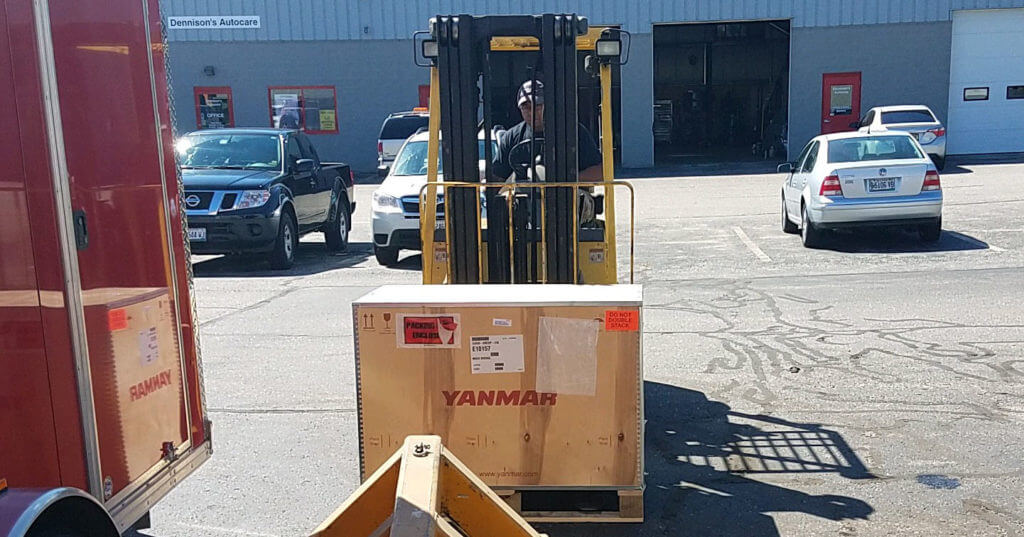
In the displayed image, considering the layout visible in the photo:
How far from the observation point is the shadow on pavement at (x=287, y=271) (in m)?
13.2

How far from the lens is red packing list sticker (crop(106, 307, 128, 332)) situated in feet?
11.6

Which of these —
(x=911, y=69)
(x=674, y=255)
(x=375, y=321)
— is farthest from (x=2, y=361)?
(x=911, y=69)

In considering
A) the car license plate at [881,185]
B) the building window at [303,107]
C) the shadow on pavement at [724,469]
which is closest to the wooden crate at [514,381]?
the shadow on pavement at [724,469]

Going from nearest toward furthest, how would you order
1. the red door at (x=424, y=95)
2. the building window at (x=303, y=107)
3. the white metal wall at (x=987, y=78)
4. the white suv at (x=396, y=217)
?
the white suv at (x=396, y=217) → the white metal wall at (x=987, y=78) → the red door at (x=424, y=95) → the building window at (x=303, y=107)

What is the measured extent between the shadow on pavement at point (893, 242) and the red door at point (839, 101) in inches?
686

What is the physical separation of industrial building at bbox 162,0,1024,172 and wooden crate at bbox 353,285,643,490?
26456mm

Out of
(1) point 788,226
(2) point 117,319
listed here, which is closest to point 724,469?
(2) point 117,319

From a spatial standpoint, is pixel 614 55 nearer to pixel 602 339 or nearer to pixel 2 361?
pixel 602 339

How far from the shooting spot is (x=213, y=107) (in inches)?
1264

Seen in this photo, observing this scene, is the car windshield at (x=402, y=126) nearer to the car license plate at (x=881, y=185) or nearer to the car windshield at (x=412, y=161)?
the car windshield at (x=412, y=161)

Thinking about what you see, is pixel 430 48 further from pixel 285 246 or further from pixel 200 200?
pixel 285 246

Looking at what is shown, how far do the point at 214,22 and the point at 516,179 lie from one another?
2687 cm

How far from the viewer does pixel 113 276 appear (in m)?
3.57

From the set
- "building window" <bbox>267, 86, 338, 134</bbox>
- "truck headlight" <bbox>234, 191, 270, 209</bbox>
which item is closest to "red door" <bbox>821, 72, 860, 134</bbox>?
"building window" <bbox>267, 86, 338, 134</bbox>
